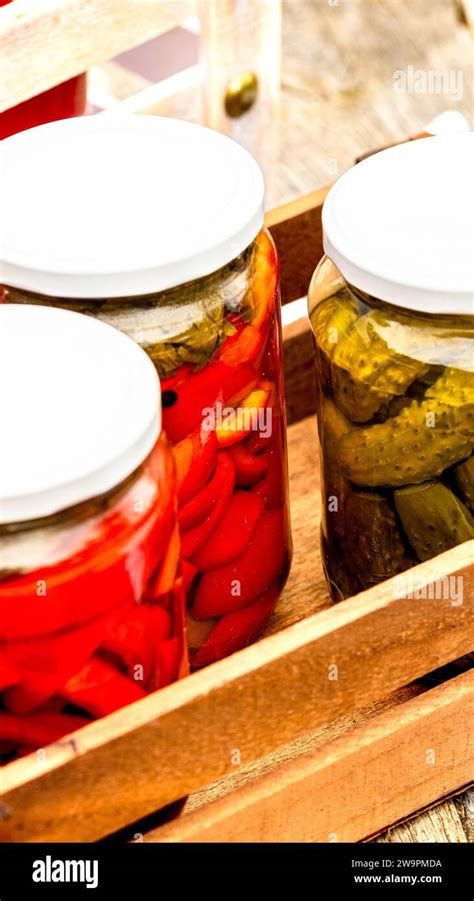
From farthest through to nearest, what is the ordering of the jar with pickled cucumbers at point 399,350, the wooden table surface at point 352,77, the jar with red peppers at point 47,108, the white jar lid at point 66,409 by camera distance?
the wooden table surface at point 352,77, the jar with red peppers at point 47,108, the jar with pickled cucumbers at point 399,350, the white jar lid at point 66,409

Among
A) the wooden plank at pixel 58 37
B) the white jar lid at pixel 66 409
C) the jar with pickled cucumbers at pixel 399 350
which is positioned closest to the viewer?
the white jar lid at pixel 66 409

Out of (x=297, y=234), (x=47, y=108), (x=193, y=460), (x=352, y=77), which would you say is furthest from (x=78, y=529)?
(x=352, y=77)

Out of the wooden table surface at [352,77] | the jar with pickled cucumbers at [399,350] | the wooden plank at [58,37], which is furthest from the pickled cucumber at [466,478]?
the wooden table surface at [352,77]

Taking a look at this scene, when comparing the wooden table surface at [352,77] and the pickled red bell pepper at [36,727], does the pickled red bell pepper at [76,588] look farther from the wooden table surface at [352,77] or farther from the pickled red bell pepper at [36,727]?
the wooden table surface at [352,77]

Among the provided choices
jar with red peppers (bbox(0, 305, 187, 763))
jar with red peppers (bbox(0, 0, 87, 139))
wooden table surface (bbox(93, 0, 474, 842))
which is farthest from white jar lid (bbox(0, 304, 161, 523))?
wooden table surface (bbox(93, 0, 474, 842))

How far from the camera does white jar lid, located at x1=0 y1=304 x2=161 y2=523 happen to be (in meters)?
0.45

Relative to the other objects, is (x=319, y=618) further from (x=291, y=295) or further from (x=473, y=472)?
(x=291, y=295)

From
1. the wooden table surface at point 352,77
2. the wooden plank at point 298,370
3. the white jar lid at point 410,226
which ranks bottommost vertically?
the wooden table surface at point 352,77

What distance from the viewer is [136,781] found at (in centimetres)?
50

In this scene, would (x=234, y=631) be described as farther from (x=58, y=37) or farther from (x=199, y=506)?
(x=58, y=37)

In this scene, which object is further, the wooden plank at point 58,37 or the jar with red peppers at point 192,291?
the wooden plank at point 58,37

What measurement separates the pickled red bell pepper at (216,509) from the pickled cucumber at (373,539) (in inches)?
2.4

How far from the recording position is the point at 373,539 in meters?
0.63

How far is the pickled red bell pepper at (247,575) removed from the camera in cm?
63
